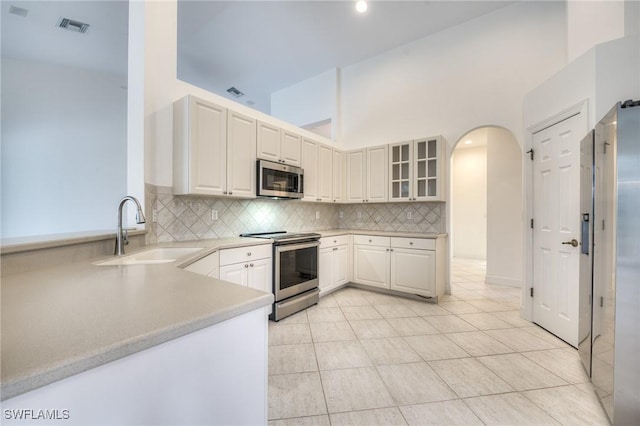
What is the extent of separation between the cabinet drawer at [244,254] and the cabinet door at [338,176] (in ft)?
5.88

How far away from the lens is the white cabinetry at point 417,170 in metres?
3.57

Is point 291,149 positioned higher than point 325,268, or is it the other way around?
point 291,149

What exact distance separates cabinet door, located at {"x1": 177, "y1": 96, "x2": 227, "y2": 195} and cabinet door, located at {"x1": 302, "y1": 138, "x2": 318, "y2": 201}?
50.7 inches

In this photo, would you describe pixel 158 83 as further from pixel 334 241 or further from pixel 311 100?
pixel 311 100

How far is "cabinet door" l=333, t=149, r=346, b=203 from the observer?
13.8 feet

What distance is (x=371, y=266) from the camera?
12.6 feet

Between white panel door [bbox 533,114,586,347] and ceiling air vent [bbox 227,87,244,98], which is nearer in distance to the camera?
white panel door [bbox 533,114,586,347]

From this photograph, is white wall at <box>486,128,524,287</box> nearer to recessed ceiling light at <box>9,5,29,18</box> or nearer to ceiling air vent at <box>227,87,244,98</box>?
ceiling air vent at <box>227,87,244,98</box>

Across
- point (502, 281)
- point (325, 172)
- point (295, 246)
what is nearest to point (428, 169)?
point (325, 172)

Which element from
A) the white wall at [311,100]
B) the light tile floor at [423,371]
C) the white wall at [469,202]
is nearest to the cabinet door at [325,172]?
the white wall at [311,100]

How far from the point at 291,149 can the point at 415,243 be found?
84.5 inches

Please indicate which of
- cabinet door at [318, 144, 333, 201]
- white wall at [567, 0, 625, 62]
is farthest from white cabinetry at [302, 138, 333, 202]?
white wall at [567, 0, 625, 62]

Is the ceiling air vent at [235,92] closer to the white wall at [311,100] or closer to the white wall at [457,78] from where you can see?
the white wall at [311,100]

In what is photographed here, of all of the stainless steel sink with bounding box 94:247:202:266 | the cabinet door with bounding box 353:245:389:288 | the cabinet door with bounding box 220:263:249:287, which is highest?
the stainless steel sink with bounding box 94:247:202:266
